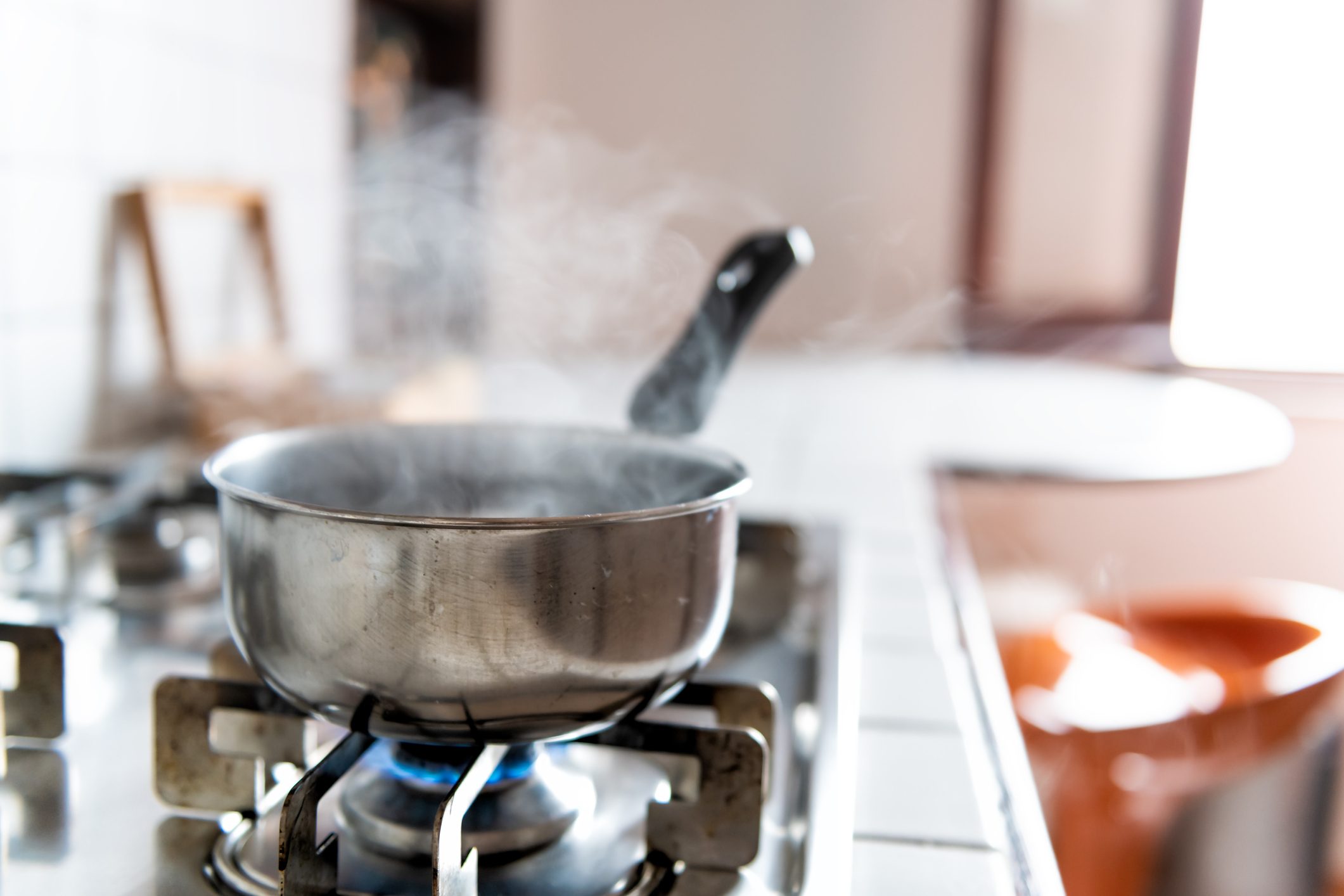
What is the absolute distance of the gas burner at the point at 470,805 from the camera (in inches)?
18.3

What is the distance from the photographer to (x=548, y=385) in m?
1.75

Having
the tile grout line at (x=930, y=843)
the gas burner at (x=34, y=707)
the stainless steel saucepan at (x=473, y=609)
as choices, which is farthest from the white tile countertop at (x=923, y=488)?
the gas burner at (x=34, y=707)

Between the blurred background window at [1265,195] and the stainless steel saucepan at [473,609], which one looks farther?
the blurred background window at [1265,195]

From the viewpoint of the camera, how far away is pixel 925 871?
48 centimetres

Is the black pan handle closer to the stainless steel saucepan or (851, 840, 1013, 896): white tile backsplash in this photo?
the stainless steel saucepan

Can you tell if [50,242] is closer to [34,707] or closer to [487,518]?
[34,707]

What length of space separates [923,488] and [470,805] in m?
0.88

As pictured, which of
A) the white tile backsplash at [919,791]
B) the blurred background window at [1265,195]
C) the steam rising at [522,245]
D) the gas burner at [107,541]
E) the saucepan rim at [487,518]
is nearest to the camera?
the saucepan rim at [487,518]

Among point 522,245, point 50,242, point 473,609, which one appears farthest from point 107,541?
point 522,245

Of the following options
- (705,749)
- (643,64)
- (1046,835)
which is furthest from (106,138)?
(643,64)

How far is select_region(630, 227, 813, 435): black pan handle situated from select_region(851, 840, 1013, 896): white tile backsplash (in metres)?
0.26

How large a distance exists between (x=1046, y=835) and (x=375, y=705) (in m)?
0.31

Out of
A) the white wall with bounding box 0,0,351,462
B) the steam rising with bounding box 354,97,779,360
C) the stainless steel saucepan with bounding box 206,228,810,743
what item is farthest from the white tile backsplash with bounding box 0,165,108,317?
the stainless steel saucepan with bounding box 206,228,810,743

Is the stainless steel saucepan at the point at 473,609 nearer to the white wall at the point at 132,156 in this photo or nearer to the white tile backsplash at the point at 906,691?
the white tile backsplash at the point at 906,691
